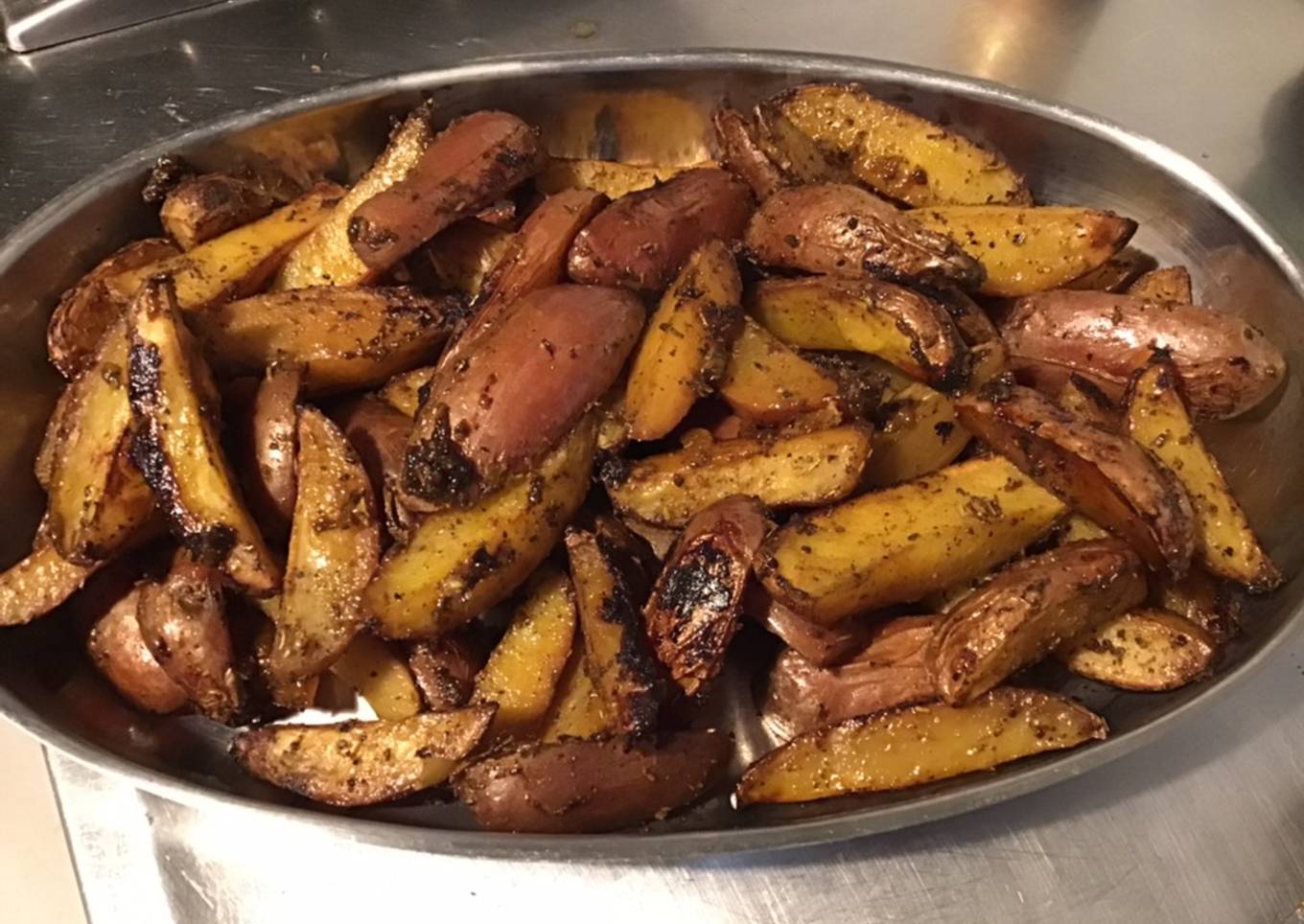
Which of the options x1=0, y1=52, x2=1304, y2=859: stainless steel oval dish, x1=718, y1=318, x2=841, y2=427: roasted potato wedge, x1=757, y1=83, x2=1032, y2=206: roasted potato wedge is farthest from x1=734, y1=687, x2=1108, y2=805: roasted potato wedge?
x1=757, y1=83, x2=1032, y2=206: roasted potato wedge

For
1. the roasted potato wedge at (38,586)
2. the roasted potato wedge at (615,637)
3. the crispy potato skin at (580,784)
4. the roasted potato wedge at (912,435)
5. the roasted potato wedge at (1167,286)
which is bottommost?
the roasted potato wedge at (38,586)

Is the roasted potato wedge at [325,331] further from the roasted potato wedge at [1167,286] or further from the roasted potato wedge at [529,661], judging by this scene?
the roasted potato wedge at [1167,286]

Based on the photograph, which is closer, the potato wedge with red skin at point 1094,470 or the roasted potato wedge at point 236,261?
the potato wedge with red skin at point 1094,470

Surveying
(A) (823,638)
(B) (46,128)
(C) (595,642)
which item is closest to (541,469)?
(C) (595,642)

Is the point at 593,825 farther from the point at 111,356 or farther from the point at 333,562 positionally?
the point at 111,356

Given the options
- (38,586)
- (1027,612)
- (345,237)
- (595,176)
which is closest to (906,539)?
(1027,612)

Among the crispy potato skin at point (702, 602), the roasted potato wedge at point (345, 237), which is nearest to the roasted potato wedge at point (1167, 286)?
the crispy potato skin at point (702, 602)

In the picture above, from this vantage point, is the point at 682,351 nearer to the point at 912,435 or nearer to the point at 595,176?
the point at 912,435

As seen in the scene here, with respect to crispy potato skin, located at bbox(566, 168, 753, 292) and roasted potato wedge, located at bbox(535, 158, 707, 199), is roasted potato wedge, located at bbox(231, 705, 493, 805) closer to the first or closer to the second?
crispy potato skin, located at bbox(566, 168, 753, 292)
